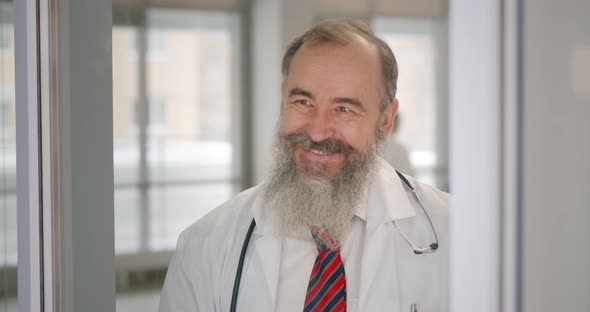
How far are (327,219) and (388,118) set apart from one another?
254mm

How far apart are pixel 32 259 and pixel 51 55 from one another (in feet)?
1.02

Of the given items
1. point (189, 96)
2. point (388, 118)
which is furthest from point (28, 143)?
point (189, 96)

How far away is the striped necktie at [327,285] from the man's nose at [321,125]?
23 centimetres

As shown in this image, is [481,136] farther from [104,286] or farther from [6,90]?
[6,90]

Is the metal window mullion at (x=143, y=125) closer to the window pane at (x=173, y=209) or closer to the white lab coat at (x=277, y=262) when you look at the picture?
the window pane at (x=173, y=209)

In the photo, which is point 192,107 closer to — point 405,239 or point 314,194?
point 314,194

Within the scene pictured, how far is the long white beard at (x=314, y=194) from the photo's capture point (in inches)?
43.0

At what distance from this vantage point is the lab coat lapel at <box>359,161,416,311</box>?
953 millimetres

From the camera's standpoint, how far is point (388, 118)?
46.8 inches

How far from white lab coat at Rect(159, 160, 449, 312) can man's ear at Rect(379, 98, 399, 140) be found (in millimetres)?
135

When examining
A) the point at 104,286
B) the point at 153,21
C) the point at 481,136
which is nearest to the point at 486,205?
the point at 481,136

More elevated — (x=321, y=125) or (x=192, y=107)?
(x=192, y=107)

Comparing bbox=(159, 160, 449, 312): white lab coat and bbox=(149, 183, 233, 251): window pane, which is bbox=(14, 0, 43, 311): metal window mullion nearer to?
bbox=(159, 160, 449, 312): white lab coat

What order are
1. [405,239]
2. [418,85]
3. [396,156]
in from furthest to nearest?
[418,85] → [396,156] → [405,239]
